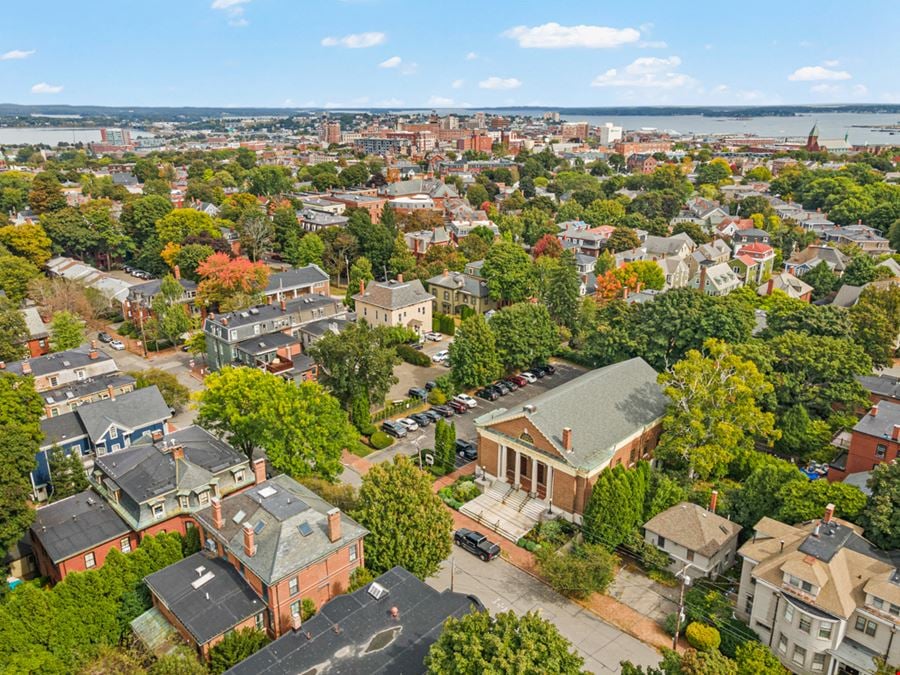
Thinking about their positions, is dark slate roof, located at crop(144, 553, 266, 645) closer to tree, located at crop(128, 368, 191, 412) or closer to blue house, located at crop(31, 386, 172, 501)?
blue house, located at crop(31, 386, 172, 501)

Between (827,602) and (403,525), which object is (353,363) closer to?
(403,525)

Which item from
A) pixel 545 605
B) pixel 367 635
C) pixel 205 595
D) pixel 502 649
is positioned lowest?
pixel 545 605

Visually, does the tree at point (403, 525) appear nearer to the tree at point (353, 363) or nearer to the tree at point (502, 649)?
the tree at point (502, 649)

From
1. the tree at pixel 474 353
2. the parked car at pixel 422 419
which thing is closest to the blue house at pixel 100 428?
the parked car at pixel 422 419

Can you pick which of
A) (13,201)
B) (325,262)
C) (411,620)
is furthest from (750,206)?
(13,201)

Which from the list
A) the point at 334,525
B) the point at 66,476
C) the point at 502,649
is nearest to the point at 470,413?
the point at 334,525

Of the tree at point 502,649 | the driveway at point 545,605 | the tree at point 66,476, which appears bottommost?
the driveway at point 545,605
